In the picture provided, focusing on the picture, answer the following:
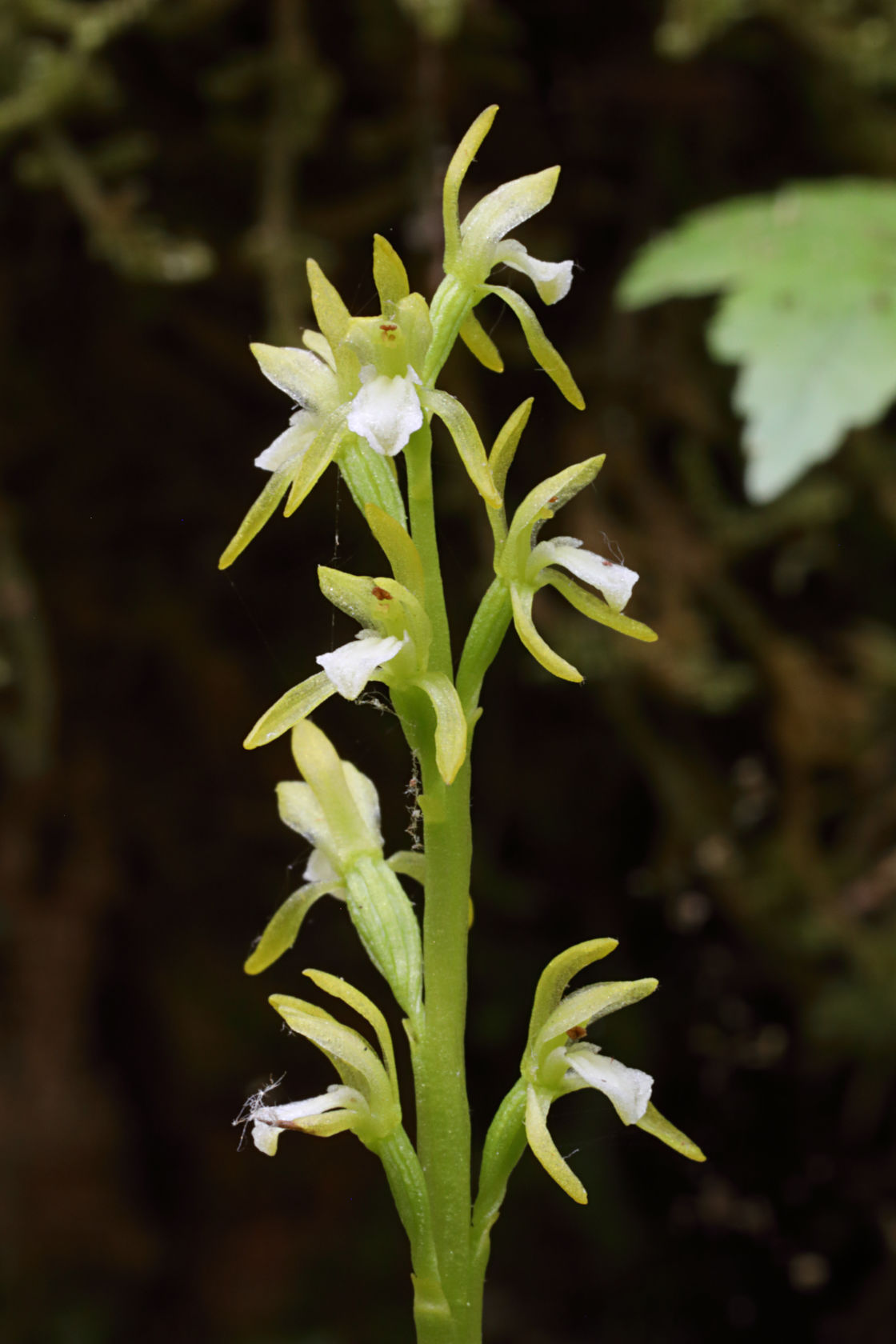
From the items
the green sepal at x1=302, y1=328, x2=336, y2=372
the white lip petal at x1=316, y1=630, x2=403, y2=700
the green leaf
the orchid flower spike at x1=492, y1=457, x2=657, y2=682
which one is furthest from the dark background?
the white lip petal at x1=316, y1=630, x2=403, y2=700

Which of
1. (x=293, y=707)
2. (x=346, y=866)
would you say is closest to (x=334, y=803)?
(x=346, y=866)

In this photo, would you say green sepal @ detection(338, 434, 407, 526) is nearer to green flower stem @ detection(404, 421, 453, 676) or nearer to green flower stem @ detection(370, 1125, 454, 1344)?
green flower stem @ detection(404, 421, 453, 676)

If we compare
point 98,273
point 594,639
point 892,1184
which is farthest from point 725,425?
point 892,1184

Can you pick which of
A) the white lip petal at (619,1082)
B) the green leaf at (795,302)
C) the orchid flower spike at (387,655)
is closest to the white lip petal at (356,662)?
the orchid flower spike at (387,655)

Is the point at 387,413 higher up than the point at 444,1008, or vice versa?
the point at 387,413

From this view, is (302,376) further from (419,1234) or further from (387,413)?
(419,1234)

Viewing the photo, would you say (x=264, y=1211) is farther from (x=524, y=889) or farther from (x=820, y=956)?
(x=820, y=956)
